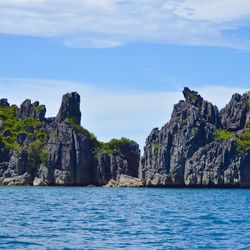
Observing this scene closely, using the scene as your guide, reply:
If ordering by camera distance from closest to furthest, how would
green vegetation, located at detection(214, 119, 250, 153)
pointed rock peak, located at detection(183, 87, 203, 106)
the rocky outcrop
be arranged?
green vegetation, located at detection(214, 119, 250, 153)
the rocky outcrop
pointed rock peak, located at detection(183, 87, 203, 106)

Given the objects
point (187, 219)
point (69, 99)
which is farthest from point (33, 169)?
point (187, 219)

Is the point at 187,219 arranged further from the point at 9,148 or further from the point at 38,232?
the point at 9,148

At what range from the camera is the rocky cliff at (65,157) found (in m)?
176

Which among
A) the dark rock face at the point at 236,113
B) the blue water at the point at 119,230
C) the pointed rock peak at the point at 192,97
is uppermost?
the pointed rock peak at the point at 192,97

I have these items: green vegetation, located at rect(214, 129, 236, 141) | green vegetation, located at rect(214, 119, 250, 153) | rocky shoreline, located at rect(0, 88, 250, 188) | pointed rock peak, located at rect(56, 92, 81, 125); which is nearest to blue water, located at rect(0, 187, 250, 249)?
rocky shoreline, located at rect(0, 88, 250, 188)

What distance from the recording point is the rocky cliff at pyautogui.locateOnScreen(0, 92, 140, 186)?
176 meters

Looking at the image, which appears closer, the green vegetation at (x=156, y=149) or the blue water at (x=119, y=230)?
the blue water at (x=119, y=230)

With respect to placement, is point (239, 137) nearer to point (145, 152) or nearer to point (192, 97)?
point (192, 97)

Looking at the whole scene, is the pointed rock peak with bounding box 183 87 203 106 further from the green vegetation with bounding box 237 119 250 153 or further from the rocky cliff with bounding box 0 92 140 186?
the rocky cliff with bounding box 0 92 140 186

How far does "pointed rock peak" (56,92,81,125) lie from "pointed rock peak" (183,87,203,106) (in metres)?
27.6

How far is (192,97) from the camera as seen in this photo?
189 m

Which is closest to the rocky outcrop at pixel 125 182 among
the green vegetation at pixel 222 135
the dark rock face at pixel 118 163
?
the dark rock face at pixel 118 163

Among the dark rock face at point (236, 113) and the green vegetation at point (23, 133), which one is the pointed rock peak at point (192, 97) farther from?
the green vegetation at point (23, 133)

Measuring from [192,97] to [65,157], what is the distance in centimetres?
3580
